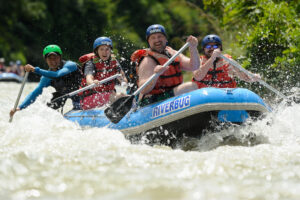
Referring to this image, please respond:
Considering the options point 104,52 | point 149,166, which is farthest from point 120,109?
point 149,166

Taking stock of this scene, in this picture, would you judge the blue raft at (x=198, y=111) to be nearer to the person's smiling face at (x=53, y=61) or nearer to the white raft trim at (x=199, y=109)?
the white raft trim at (x=199, y=109)

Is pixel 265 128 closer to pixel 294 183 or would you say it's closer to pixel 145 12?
pixel 294 183

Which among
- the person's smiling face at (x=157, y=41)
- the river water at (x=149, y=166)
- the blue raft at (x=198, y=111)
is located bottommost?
the river water at (x=149, y=166)

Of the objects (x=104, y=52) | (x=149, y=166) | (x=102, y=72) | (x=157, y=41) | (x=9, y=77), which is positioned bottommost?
(x=149, y=166)

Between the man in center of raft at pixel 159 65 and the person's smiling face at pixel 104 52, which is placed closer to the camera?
the man in center of raft at pixel 159 65

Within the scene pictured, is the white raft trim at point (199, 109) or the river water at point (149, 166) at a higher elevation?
the white raft trim at point (199, 109)

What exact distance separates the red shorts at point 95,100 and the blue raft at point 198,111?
1295 mm

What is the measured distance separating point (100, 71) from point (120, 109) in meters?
1.30

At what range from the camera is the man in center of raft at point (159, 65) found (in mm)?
5602

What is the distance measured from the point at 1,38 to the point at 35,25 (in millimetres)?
2684

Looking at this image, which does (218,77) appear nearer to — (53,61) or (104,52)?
(104,52)

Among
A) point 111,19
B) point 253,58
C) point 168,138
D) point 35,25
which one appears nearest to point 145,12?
point 111,19

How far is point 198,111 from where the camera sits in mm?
5016

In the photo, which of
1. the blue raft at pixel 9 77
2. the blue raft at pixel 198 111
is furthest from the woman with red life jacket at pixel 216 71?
the blue raft at pixel 9 77
